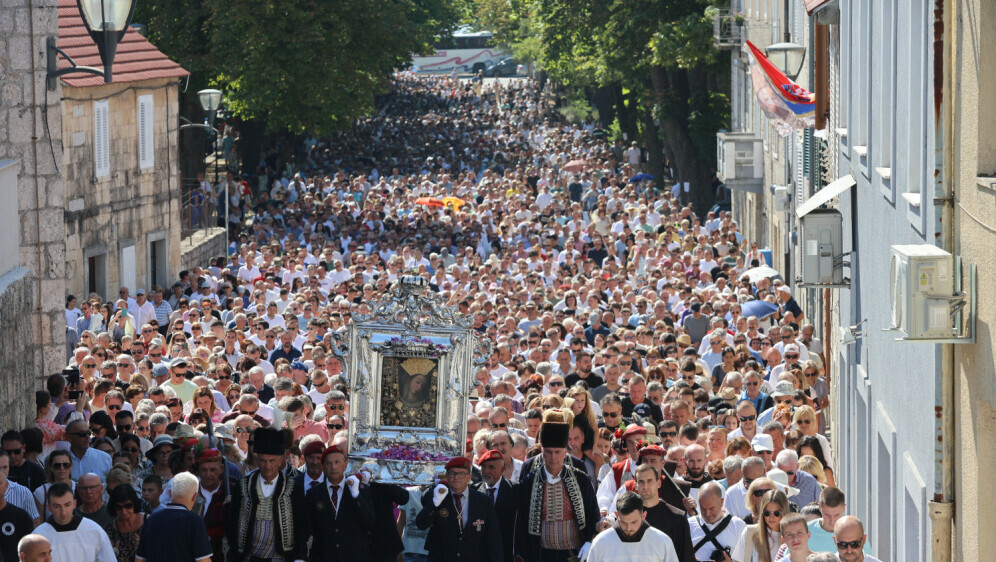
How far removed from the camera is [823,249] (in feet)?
52.6

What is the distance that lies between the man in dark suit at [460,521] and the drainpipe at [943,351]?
272cm

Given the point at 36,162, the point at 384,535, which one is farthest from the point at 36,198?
the point at 384,535

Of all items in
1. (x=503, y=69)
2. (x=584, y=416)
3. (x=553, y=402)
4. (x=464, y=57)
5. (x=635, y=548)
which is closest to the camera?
(x=635, y=548)

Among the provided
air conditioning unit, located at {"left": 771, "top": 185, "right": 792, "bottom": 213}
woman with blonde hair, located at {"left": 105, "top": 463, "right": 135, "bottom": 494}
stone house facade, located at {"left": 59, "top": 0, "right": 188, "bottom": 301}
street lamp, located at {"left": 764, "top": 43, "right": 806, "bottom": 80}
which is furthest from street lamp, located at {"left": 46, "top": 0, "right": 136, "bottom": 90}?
air conditioning unit, located at {"left": 771, "top": 185, "right": 792, "bottom": 213}

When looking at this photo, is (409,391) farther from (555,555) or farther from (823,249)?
(823,249)

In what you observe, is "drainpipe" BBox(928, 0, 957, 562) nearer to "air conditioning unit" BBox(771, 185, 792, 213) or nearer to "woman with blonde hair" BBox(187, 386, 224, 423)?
"woman with blonde hair" BBox(187, 386, 224, 423)

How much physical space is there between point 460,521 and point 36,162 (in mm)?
8585

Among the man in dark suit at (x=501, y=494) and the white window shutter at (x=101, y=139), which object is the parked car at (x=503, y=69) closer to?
the white window shutter at (x=101, y=139)

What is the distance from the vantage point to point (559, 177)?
167 feet

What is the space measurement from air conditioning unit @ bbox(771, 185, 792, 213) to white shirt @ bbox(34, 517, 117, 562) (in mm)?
20026

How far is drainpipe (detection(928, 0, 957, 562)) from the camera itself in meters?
9.58

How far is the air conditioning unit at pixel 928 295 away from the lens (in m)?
9.15

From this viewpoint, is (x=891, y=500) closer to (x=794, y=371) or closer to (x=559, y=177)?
(x=794, y=371)

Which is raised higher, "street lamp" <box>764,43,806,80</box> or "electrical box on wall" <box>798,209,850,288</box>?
"street lamp" <box>764,43,806,80</box>
